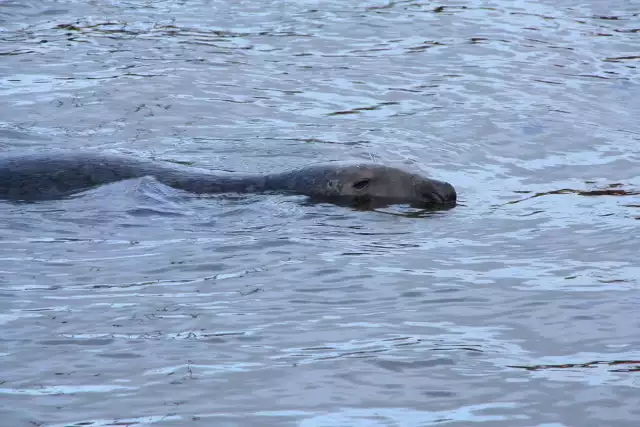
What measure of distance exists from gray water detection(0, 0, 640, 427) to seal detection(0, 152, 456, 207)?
228 mm

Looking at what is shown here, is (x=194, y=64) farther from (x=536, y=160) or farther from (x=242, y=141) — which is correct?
(x=536, y=160)

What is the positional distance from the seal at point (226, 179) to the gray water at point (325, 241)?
0.75 feet

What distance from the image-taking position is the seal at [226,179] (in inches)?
334

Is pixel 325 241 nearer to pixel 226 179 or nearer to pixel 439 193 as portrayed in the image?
pixel 439 193

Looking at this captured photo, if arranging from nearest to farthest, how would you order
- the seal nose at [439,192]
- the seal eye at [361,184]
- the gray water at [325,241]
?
the gray water at [325,241] < the seal nose at [439,192] < the seal eye at [361,184]

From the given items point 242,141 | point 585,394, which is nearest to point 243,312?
point 585,394

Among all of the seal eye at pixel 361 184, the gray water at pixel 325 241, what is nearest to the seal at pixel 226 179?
the seal eye at pixel 361 184

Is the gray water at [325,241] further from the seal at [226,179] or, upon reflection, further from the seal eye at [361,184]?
the seal eye at [361,184]

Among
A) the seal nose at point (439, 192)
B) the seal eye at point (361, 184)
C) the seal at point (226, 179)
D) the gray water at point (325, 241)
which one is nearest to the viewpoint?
the gray water at point (325, 241)

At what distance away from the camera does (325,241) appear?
7.52 metres

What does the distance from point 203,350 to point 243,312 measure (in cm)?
61

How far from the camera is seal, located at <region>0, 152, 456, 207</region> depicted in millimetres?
8484

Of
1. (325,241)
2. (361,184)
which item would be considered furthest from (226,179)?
(325,241)

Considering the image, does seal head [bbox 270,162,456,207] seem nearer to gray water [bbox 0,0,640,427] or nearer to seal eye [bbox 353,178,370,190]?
seal eye [bbox 353,178,370,190]
